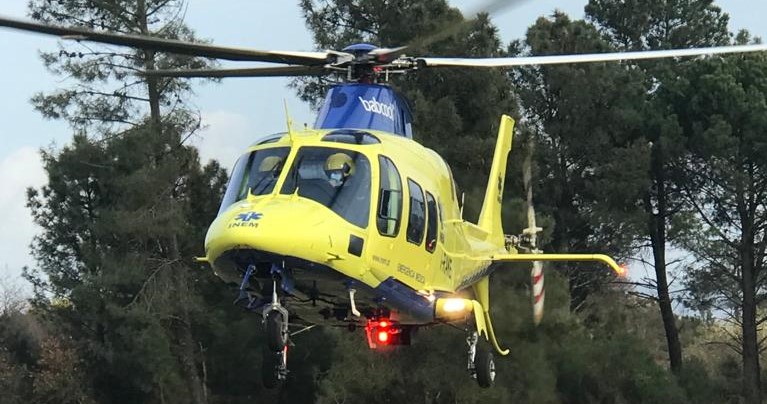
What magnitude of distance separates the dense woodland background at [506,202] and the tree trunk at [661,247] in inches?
2.4

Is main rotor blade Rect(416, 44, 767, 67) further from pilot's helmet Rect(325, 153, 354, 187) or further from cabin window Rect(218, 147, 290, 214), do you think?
cabin window Rect(218, 147, 290, 214)

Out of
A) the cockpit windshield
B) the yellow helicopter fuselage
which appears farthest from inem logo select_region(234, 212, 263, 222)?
the cockpit windshield

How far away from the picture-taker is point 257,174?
400 inches

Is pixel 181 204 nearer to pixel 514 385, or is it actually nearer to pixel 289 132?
pixel 514 385

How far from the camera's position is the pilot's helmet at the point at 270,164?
10070mm

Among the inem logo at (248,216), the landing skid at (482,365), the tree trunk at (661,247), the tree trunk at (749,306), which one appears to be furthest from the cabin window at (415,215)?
the tree trunk at (661,247)

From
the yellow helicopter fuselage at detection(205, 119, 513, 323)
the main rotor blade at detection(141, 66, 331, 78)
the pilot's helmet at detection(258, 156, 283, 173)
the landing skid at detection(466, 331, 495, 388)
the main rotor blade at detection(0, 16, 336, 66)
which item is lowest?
the landing skid at detection(466, 331, 495, 388)

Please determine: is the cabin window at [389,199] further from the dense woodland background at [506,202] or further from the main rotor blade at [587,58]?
the dense woodland background at [506,202]

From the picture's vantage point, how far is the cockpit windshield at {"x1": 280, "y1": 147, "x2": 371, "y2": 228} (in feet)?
32.2

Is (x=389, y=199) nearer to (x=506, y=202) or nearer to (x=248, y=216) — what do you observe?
(x=248, y=216)

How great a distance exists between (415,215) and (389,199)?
57cm

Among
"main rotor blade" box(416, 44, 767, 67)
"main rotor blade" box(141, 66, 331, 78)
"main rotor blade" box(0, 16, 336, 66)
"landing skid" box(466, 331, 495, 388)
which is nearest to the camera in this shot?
"main rotor blade" box(0, 16, 336, 66)

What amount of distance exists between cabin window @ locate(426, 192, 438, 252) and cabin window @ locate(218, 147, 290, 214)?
1780mm

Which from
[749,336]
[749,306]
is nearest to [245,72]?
[749,306]
